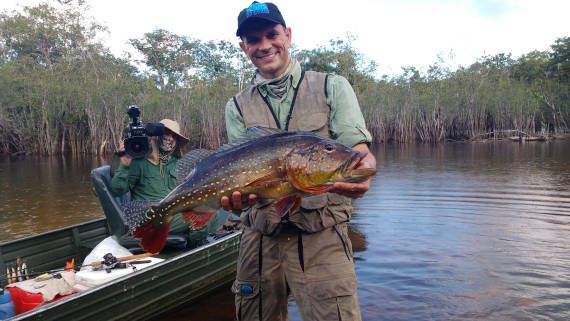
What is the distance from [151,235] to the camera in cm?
285

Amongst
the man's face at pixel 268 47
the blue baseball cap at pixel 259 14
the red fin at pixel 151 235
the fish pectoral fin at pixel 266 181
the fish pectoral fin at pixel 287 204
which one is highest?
the blue baseball cap at pixel 259 14

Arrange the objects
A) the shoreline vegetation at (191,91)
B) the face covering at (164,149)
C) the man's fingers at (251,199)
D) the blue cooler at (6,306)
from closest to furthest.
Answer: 1. the man's fingers at (251,199)
2. the blue cooler at (6,306)
3. the face covering at (164,149)
4. the shoreline vegetation at (191,91)

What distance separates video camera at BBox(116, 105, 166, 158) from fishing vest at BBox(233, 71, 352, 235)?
326 centimetres

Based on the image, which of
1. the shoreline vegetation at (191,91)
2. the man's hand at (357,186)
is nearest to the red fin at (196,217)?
the man's hand at (357,186)

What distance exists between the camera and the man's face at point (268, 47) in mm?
2826

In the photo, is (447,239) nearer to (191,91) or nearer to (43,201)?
(43,201)

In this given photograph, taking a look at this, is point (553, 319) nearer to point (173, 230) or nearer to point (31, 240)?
point (173, 230)

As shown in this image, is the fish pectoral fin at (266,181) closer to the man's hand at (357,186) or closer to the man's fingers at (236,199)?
the man's fingers at (236,199)

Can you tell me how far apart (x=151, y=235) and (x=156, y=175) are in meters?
3.58

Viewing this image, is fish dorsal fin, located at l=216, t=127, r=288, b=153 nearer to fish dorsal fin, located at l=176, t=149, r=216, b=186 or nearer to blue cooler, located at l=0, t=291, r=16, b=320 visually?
fish dorsal fin, located at l=176, t=149, r=216, b=186

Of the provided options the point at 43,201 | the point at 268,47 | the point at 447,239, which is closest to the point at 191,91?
the point at 43,201

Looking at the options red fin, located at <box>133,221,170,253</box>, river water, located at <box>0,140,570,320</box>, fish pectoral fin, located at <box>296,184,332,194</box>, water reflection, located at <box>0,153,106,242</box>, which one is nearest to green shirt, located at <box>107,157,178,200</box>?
river water, located at <box>0,140,570,320</box>

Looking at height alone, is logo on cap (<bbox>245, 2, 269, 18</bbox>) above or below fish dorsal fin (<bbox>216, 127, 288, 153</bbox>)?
above

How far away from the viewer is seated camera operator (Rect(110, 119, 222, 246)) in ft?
19.7
